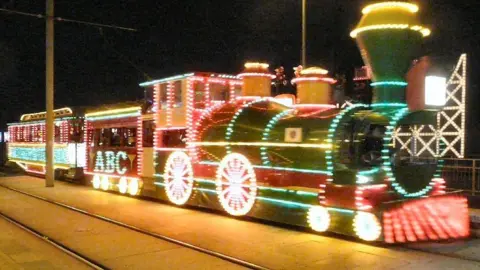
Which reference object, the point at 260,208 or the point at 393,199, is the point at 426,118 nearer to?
the point at 393,199

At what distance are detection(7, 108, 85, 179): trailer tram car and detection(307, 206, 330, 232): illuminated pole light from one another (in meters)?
11.8

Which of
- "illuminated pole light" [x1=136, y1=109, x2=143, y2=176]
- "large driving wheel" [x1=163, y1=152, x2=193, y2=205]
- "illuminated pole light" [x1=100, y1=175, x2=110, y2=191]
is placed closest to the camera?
"large driving wheel" [x1=163, y1=152, x2=193, y2=205]

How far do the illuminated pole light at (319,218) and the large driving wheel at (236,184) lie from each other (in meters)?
1.54

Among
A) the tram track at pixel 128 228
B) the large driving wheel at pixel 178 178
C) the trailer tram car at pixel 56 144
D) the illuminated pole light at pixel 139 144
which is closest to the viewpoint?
the tram track at pixel 128 228

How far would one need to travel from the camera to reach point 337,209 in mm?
8773

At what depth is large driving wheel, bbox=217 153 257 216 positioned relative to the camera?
1051cm

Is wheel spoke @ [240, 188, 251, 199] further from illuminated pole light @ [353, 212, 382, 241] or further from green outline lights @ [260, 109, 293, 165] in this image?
illuminated pole light @ [353, 212, 382, 241]

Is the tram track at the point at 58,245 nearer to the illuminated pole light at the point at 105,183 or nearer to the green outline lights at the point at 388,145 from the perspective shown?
the green outline lights at the point at 388,145

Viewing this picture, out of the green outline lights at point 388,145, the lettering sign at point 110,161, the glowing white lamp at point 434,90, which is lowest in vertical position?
the lettering sign at point 110,161

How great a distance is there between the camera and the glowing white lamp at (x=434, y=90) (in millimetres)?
8648

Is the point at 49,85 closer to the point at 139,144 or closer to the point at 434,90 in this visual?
the point at 139,144

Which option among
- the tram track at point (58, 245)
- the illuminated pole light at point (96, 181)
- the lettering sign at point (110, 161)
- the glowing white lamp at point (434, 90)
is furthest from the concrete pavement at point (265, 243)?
the illuminated pole light at point (96, 181)

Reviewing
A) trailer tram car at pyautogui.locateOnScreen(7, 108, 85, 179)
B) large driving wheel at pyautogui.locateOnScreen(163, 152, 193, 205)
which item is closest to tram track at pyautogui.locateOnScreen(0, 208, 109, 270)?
large driving wheel at pyautogui.locateOnScreen(163, 152, 193, 205)

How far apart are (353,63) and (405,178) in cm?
2031
